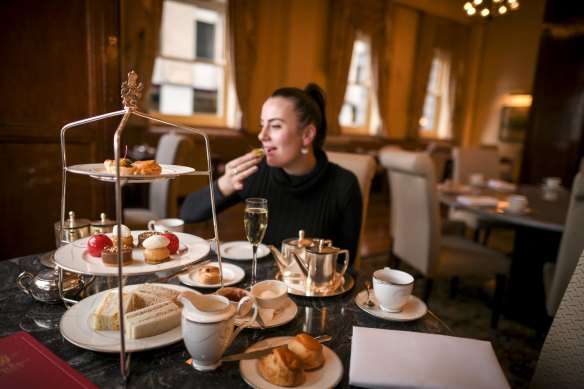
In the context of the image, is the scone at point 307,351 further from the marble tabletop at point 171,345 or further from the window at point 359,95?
the window at point 359,95

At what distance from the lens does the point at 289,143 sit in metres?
1.48

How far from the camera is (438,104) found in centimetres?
835

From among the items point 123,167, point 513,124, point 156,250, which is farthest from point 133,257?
point 513,124

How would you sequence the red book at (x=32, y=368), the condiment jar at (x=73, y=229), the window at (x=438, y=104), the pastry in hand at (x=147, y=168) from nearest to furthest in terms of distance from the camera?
1. the red book at (x=32, y=368)
2. the pastry in hand at (x=147, y=168)
3. the condiment jar at (x=73, y=229)
4. the window at (x=438, y=104)

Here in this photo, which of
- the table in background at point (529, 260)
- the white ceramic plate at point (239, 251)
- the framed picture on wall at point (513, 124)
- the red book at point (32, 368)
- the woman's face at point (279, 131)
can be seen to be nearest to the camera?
the red book at point (32, 368)

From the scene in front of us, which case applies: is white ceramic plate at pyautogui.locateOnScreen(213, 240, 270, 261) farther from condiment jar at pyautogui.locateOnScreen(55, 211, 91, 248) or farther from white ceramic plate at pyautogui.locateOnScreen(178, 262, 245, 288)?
condiment jar at pyautogui.locateOnScreen(55, 211, 91, 248)

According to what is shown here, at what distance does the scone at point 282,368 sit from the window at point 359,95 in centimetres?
624

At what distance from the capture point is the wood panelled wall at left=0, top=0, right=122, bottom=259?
1.92 metres

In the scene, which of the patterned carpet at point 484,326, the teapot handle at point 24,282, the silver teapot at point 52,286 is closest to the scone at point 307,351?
the silver teapot at point 52,286

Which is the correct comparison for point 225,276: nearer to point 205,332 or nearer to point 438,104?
point 205,332

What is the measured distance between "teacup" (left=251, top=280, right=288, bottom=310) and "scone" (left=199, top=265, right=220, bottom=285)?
0.18 m

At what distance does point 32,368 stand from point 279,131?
1.05 metres

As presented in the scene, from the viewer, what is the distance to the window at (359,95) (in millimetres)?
6816

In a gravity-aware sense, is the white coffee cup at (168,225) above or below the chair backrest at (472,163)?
below
